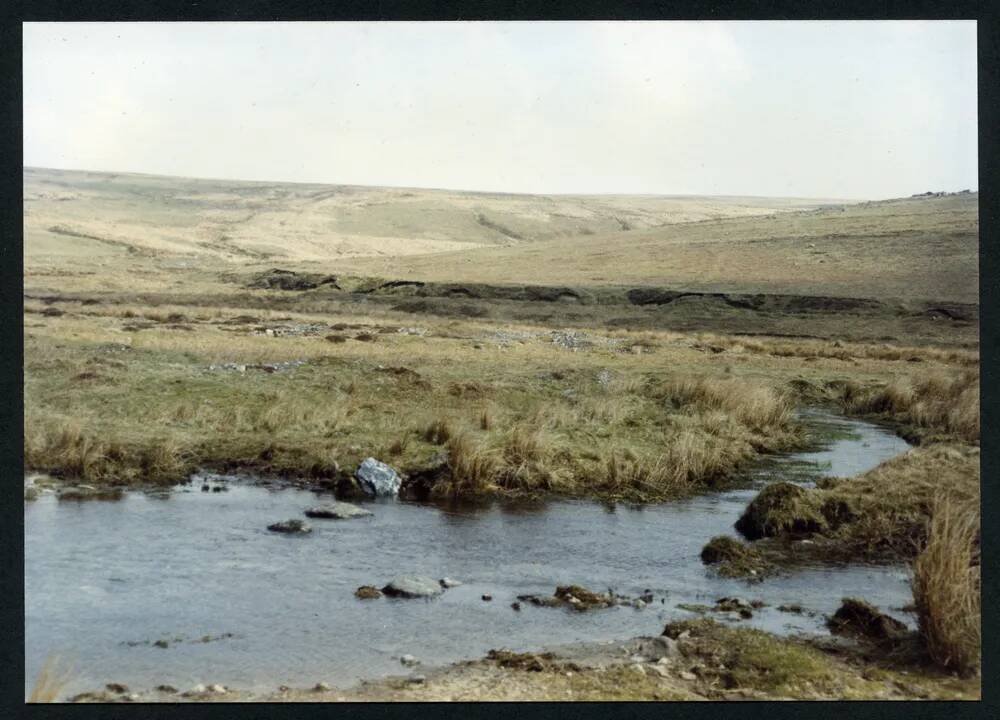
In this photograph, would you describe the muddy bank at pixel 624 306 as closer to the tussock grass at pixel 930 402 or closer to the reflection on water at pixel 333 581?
the tussock grass at pixel 930 402

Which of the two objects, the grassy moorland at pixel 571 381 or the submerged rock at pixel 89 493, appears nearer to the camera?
the grassy moorland at pixel 571 381

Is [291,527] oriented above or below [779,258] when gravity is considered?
below

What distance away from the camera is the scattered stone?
13453mm

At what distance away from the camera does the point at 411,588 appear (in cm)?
1365

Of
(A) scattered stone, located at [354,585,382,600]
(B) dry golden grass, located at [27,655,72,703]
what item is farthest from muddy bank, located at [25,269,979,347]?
(B) dry golden grass, located at [27,655,72,703]

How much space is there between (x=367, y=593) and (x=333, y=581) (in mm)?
726

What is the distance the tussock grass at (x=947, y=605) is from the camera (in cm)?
1135

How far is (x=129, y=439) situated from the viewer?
66.0 ft

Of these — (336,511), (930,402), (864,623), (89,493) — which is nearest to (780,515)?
(864,623)

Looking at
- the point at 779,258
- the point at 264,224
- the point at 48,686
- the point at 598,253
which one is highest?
the point at 264,224

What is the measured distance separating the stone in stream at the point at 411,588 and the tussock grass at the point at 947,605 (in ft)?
19.3

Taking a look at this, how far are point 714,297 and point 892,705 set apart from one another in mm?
50075

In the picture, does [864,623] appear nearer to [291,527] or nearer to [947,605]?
[947,605]

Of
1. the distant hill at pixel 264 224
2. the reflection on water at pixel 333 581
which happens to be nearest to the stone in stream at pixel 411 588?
the reflection on water at pixel 333 581
